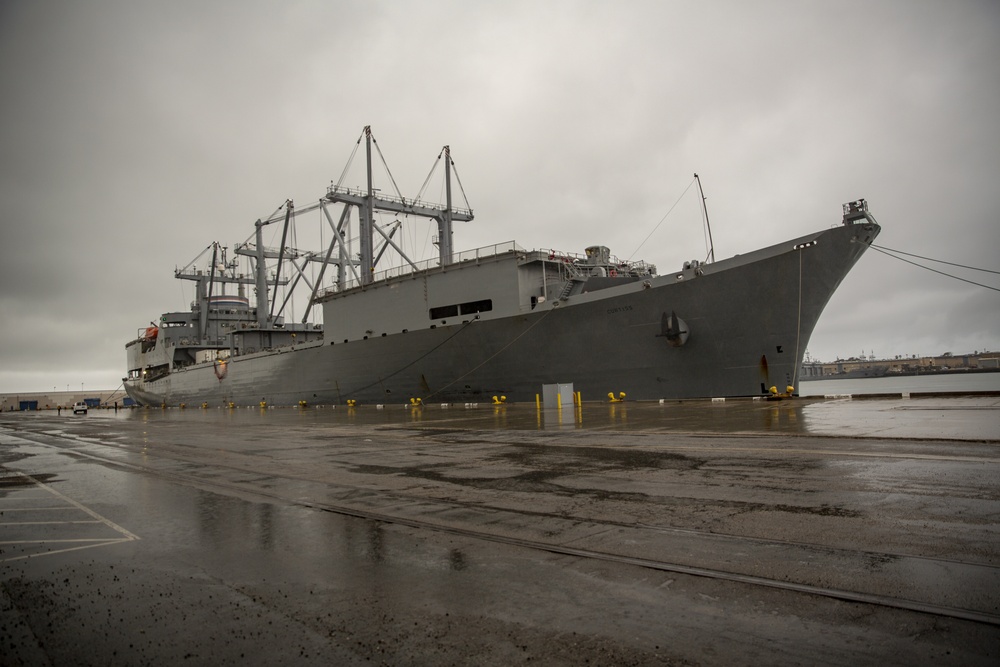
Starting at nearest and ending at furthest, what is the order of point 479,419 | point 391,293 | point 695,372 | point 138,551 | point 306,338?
1. point 138,551
2. point 479,419
3. point 695,372
4. point 391,293
5. point 306,338

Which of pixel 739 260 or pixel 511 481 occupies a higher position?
pixel 739 260

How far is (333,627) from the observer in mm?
2945

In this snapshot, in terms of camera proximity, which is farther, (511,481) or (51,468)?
(51,468)

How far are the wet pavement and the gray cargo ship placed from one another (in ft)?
35.2

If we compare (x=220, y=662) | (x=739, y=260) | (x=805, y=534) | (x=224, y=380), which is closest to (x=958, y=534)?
(x=805, y=534)

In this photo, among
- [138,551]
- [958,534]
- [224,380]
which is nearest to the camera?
[958,534]

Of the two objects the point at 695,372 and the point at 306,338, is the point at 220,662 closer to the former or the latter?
the point at 695,372

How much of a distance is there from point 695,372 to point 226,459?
15.7m

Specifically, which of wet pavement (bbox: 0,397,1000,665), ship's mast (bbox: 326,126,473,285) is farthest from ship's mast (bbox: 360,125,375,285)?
wet pavement (bbox: 0,397,1000,665)

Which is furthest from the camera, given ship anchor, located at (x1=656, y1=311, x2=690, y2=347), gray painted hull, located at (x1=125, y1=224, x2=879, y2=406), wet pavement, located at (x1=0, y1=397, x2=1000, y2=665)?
ship anchor, located at (x1=656, y1=311, x2=690, y2=347)

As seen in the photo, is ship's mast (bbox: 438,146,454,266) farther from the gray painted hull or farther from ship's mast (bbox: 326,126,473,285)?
the gray painted hull

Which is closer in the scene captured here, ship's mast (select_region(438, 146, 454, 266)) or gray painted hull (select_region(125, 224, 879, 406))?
gray painted hull (select_region(125, 224, 879, 406))

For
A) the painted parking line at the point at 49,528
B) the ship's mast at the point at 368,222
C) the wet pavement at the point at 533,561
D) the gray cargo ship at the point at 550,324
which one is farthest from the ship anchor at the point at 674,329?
the ship's mast at the point at 368,222

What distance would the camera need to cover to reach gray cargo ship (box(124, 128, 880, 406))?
18938 millimetres
